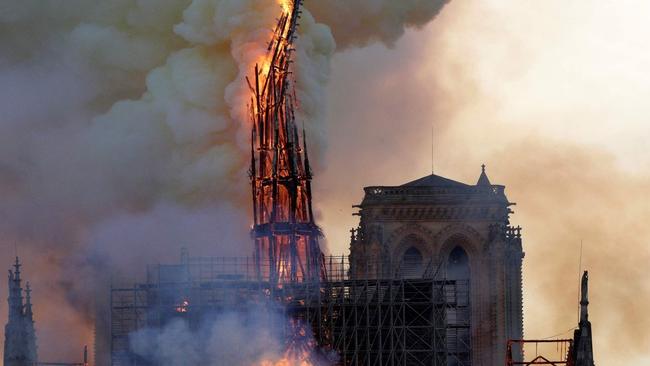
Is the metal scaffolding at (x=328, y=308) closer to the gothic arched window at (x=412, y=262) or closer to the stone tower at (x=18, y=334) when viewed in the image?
the stone tower at (x=18, y=334)

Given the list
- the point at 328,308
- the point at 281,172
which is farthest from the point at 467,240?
the point at 328,308

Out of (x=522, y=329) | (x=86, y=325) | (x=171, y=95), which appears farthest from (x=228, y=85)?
(x=522, y=329)

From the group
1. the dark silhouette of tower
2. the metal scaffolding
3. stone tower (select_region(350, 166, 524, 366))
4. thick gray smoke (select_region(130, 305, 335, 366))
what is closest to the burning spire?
the metal scaffolding

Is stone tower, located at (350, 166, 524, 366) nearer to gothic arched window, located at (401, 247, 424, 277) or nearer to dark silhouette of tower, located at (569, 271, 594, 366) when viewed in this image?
gothic arched window, located at (401, 247, 424, 277)

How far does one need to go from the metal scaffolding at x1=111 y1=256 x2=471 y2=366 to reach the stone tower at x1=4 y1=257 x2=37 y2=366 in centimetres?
686

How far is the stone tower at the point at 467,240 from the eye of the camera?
566 feet

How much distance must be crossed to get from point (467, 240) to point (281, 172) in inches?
912

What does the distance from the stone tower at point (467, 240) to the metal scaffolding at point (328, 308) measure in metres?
23.9

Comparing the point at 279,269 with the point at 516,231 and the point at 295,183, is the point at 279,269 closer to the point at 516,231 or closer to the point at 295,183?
the point at 295,183

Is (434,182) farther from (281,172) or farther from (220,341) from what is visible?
(220,341)

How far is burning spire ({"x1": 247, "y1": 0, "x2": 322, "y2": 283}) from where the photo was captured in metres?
151

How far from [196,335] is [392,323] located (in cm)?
987

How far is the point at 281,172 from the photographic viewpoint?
153250mm

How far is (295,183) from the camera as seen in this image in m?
153
